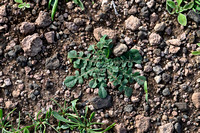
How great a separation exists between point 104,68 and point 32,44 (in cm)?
82

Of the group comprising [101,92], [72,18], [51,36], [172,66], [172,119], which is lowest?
[172,119]

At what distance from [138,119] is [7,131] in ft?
4.61

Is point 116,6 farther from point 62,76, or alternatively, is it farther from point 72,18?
point 62,76

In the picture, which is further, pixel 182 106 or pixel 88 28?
pixel 88 28

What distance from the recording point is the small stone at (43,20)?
2.61 metres

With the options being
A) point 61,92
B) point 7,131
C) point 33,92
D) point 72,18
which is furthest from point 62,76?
point 7,131

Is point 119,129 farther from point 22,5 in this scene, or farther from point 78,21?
point 22,5

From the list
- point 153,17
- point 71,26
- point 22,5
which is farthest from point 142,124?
point 22,5

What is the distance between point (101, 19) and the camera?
2646mm

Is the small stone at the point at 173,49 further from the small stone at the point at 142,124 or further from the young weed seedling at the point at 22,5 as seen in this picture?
the young weed seedling at the point at 22,5

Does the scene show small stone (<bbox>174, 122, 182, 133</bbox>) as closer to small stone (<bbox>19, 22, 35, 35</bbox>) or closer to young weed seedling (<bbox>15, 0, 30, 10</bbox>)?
small stone (<bbox>19, 22, 35, 35</bbox>)

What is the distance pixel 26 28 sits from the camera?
260 cm

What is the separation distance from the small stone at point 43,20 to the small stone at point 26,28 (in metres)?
0.07

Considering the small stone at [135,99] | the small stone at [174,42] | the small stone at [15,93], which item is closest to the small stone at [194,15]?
the small stone at [174,42]
